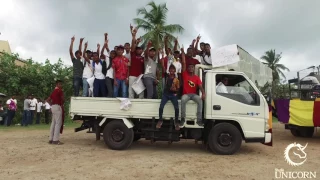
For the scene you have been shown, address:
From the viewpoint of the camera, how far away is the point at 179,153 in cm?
842

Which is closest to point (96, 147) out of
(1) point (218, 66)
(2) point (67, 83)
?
(1) point (218, 66)

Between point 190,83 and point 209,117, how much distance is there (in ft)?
3.19

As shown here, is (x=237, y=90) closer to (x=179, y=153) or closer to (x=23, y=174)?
(x=179, y=153)

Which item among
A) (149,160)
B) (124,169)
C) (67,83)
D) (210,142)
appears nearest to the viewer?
(124,169)

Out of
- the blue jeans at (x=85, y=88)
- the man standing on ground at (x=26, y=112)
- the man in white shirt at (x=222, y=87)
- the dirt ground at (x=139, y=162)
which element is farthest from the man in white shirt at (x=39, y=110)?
the man in white shirt at (x=222, y=87)

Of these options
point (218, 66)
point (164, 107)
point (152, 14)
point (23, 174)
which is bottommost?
point (23, 174)

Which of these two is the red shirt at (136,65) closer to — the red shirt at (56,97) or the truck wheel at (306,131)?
the red shirt at (56,97)

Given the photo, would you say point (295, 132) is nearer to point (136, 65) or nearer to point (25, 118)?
point (136, 65)

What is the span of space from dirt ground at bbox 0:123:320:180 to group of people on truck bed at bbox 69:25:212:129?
3.58ft

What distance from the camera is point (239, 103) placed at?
8.05m

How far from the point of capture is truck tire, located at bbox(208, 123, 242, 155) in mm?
8055

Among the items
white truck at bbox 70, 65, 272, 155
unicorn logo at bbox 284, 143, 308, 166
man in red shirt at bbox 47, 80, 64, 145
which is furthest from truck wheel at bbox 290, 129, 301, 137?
man in red shirt at bbox 47, 80, 64, 145

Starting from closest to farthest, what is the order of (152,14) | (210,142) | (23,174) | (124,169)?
(23,174) < (124,169) < (210,142) < (152,14)

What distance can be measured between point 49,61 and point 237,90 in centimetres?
1430
